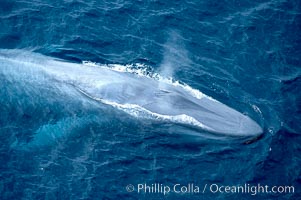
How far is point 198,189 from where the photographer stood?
17.6 meters

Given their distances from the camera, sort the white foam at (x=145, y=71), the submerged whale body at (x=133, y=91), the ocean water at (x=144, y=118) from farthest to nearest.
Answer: the white foam at (x=145, y=71)
the submerged whale body at (x=133, y=91)
the ocean water at (x=144, y=118)

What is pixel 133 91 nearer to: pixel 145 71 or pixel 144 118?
pixel 144 118

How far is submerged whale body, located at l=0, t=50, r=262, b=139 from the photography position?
748 inches

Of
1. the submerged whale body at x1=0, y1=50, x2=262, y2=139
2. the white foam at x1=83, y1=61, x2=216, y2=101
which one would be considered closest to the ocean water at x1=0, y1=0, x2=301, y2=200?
the white foam at x1=83, y1=61, x2=216, y2=101

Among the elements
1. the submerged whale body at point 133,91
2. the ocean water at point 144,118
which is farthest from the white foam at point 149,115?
the ocean water at point 144,118

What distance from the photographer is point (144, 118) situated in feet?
63.9

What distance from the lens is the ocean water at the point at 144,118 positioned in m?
17.9

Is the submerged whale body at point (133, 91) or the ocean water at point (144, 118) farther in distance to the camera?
the submerged whale body at point (133, 91)

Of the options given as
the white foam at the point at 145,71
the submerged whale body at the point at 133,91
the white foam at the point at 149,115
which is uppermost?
the white foam at the point at 145,71

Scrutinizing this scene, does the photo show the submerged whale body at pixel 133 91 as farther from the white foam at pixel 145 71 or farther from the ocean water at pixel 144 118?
the ocean water at pixel 144 118

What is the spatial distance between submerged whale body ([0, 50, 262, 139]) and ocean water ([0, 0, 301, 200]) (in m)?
0.38

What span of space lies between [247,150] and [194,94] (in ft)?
13.4

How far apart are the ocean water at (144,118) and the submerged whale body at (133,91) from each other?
38 centimetres

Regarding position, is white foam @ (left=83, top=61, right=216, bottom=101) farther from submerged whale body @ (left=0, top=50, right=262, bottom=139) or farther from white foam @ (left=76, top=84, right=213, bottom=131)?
white foam @ (left=76, top=84, right=213, bottom=131)
